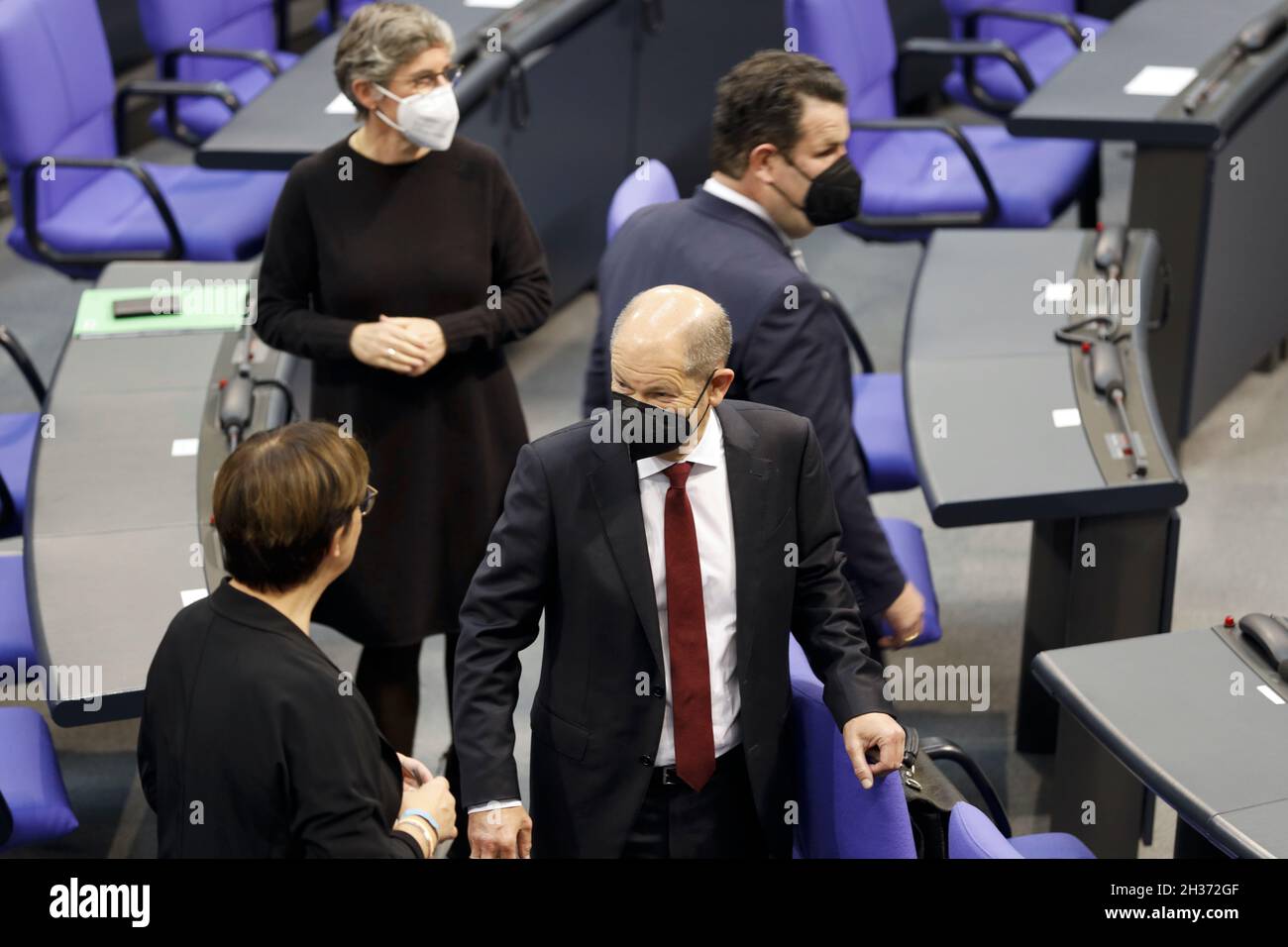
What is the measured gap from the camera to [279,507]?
1.95 meters

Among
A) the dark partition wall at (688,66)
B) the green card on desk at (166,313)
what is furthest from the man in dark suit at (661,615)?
the dark partition wall at (688,66)

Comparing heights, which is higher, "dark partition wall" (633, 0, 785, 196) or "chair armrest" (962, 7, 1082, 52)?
"chair armrest" (962, 7, 1082, 52)

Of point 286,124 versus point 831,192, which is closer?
point 831,192

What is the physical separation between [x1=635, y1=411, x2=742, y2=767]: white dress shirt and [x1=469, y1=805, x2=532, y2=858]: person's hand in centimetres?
20

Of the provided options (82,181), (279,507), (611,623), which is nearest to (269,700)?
(279,507)

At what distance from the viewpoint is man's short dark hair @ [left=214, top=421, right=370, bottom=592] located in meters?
1.95

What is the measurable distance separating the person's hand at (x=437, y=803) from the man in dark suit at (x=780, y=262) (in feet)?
2.88

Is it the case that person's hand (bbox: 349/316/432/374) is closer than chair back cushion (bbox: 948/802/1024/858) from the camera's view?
No

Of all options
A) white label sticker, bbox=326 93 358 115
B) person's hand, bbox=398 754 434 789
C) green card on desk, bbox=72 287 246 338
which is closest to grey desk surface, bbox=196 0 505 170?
white label sticker, bbox=326 93 358 115

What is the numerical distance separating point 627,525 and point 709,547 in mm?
118

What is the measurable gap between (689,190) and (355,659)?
8.24 ft

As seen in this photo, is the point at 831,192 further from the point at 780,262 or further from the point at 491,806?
the point at 491,806

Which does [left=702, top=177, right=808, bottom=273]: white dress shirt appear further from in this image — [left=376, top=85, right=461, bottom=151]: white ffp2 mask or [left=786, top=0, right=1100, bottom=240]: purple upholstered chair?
[left=786, top=0, right=1100, bottom=240]: purple upholstered chair
